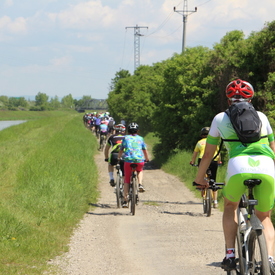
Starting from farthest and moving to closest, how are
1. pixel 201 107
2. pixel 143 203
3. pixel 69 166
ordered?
pixel 201 107, pixel 69 166, pixel 143 203

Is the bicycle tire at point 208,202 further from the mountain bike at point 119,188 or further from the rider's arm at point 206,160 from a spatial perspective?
the rider's arm at point 206,160

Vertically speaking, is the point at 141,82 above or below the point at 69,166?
above

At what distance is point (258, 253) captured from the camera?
4770mm

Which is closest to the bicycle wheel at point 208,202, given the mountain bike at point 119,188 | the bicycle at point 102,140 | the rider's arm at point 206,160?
the mountain bike at point 119,188

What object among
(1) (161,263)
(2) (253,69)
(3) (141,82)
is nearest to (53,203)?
(1) (161,263)

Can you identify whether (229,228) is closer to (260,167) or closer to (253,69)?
(260,167)

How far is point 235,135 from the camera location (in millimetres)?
5008

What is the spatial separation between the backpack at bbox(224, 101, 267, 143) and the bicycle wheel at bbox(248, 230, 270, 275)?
0.79 m

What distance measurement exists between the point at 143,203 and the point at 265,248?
31.3 feet

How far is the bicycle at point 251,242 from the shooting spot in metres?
4.56

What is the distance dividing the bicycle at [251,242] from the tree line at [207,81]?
35.1ft

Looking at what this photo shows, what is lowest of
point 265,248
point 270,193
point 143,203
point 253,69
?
point 143,203

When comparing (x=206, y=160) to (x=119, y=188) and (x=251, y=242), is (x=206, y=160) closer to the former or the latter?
(x=251, y=242)

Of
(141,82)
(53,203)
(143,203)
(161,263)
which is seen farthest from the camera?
(141,82)
